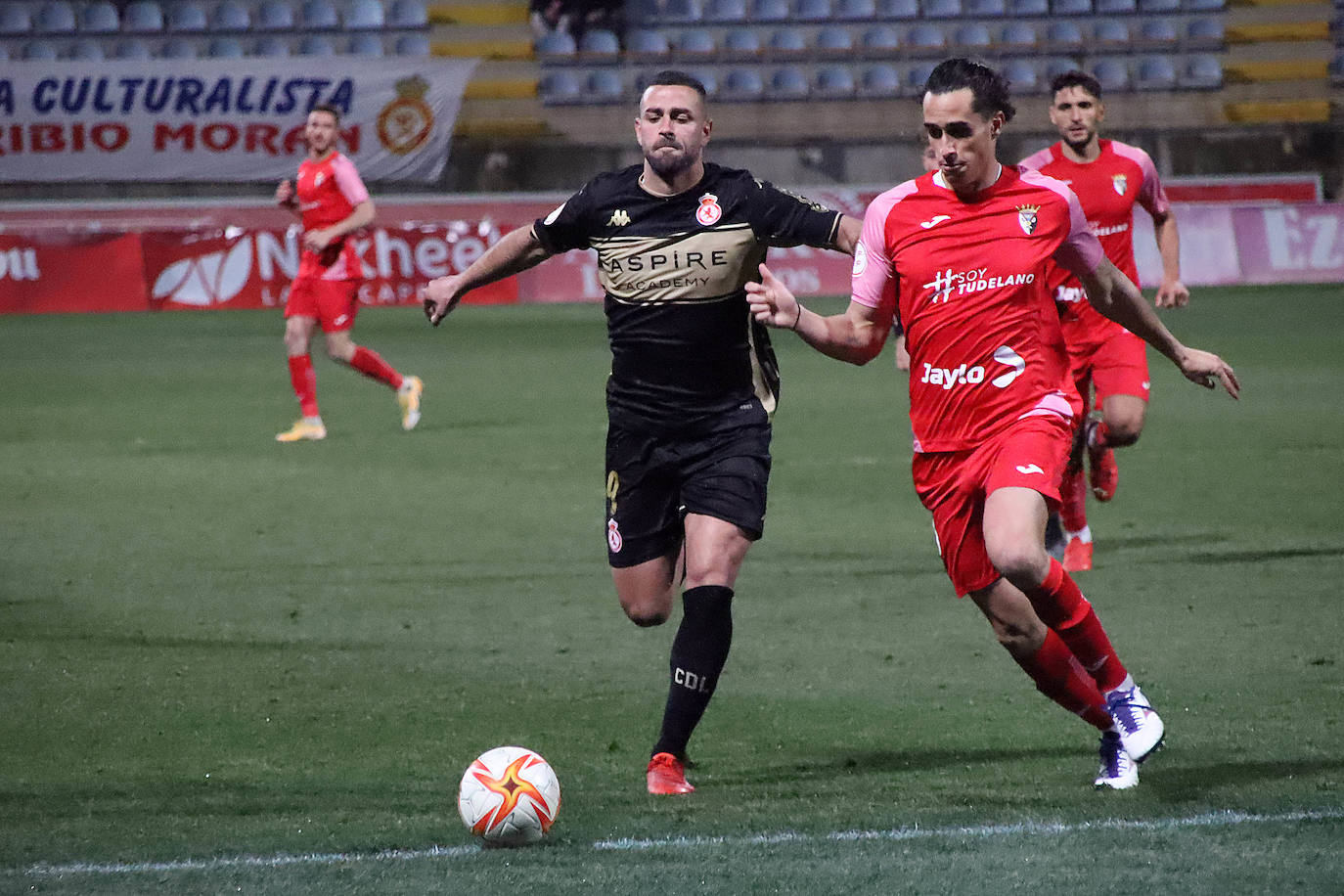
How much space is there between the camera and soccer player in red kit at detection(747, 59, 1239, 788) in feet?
15.8

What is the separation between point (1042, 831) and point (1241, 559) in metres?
4.32

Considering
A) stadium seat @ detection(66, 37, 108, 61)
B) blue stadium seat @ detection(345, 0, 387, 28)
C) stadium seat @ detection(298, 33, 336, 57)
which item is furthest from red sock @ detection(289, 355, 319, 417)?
blue stadium seat @ detection(345, 0, 387, 28)

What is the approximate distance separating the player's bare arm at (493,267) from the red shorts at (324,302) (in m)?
7.71

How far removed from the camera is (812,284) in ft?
81.3

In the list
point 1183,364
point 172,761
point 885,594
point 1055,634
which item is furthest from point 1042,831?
point 885,594

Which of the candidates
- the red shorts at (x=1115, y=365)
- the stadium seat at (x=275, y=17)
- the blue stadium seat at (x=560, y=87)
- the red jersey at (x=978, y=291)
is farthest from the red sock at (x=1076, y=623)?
the stadium seat at (x=275, y=17)

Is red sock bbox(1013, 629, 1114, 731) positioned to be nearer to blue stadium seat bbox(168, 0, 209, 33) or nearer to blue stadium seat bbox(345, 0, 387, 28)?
blue stadium seat bbox(345, 0, 387, 28)

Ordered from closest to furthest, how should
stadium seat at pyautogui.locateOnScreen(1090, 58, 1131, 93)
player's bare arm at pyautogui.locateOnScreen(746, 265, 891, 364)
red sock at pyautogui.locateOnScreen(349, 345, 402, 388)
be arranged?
player's bare arm at pyautogui.locateOnScreen(746, 265, 891, 364) → red sock at pyautogui.locateOnScreen(349, 345, 402, 388) → stadium seat at pyautogui.locateOnScreen(1090, 58, 1131, 93)

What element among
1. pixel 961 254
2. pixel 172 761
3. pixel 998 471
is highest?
pixel 961 254

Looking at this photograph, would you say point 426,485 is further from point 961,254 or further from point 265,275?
point 265,275

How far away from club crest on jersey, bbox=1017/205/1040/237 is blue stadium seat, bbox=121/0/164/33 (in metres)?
27.6

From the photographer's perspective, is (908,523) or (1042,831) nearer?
(1042,831)

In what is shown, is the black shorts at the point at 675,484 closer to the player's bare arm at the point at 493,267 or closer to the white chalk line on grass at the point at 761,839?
the player's bare arm at the point at 493,267

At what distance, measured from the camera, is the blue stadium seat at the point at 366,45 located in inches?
1175
